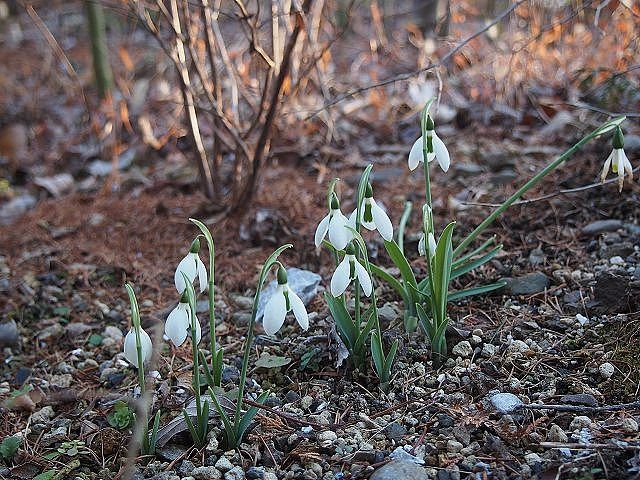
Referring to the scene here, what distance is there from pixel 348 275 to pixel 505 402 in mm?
458

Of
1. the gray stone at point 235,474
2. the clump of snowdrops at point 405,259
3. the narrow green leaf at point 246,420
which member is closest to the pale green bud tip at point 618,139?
the clump of snowdrops at point 405,259

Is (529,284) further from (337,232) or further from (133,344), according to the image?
(133,344)

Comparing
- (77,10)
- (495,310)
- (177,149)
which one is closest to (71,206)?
(177,149)

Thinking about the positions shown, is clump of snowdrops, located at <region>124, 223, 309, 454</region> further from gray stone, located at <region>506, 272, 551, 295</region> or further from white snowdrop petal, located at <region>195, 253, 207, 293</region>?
gray stone, located at <region>506, 272, 551, 295</region>

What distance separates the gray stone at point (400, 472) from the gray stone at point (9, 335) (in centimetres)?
136

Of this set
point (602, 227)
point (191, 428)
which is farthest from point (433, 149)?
point (602, 227)

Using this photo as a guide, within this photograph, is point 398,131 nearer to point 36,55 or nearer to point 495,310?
point 495,310

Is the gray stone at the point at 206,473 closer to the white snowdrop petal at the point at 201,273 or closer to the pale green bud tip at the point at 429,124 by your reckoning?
the white snowdrop petal at the point at 201,273

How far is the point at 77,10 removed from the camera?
7.62 m

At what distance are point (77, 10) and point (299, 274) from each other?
21.8 feet

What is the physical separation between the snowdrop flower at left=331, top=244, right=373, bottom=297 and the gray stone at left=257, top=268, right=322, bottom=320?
2.14 feet

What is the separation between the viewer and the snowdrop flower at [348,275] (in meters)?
1.40

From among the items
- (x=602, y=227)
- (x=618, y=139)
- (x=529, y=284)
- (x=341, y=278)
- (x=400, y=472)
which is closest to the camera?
(x=400, y=472)

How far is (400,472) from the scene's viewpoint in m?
1.28
